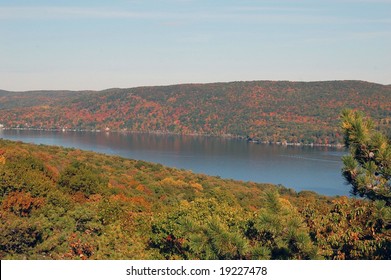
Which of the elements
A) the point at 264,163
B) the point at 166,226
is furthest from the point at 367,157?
the point at 264,163

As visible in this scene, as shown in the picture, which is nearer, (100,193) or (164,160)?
(100,193)

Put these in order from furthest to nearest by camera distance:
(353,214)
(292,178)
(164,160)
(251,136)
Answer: (251,136) → (164,160) → (292,178) → (353,214)

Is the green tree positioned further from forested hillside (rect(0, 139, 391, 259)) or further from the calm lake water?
the calm lake water

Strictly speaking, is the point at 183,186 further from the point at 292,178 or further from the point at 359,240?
the point at 292,178

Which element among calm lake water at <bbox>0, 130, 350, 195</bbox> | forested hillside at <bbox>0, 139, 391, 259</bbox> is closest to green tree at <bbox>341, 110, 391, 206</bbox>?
forested hillside at <bbox>0, 139, 391, 259</bbox>

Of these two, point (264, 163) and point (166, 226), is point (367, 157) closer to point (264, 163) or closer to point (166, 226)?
point (166, 226)

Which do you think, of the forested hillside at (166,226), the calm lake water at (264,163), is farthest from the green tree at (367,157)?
the calm lake water at (264,163)

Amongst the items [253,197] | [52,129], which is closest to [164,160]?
[253,197]

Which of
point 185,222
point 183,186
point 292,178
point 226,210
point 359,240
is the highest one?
point 185,222
